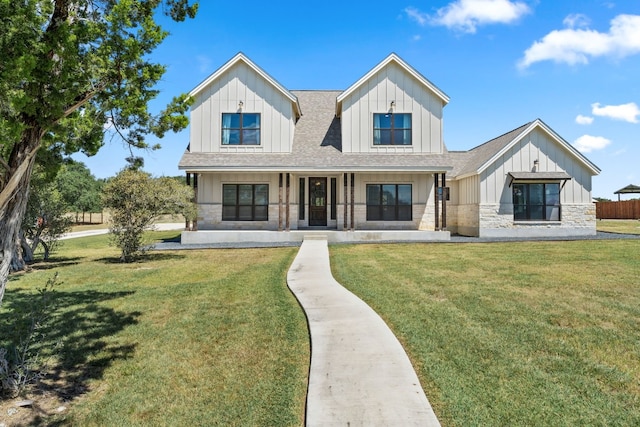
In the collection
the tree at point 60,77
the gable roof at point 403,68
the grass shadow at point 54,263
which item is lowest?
the grass shadow at point 54,263

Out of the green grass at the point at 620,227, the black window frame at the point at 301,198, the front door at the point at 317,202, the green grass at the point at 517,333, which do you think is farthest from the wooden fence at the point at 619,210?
the black window frame at the point at 301,198

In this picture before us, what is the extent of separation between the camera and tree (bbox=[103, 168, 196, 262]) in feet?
41.5

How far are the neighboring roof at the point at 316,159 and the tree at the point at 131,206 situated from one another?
447cm

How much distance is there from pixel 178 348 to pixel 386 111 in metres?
17.0

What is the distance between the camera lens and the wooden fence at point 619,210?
37.6 meters

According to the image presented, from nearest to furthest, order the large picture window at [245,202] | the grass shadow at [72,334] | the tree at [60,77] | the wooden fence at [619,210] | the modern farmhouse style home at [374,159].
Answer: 1. the tree at [60,77]
2. the grass shadow at [72,334]
3. the modern farmhouse style home at [374,159]
4. the large picture window at [245,202]
5. the wooden fence at [619,210]

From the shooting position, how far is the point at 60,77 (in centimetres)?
356

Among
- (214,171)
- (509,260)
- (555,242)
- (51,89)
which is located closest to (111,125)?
(51,89)

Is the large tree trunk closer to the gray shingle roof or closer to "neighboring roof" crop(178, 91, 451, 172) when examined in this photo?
"neighboring roof" crop(178, 91, 451, 172)

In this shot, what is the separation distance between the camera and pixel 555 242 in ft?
54.4

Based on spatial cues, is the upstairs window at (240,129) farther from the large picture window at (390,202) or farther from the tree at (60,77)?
the tree at (60,77)

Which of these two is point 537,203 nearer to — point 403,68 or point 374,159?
point 374,159

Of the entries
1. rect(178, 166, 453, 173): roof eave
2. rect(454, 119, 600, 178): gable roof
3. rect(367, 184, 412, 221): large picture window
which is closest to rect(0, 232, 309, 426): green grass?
rect(178, 166, 453, 173): roof eave

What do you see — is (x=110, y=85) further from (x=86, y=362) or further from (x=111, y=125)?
(x=86, y=362)
